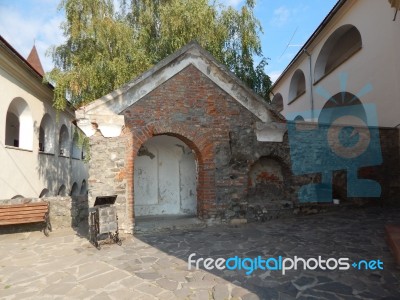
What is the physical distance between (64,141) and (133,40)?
7757mm

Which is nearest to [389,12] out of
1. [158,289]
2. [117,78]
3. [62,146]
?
[117,78]

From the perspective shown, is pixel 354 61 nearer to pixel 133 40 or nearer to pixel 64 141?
pixel 133 40

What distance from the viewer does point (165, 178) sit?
30.8ft

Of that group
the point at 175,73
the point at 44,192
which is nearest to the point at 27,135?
the point at 44,192

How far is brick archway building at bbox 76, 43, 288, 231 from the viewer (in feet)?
21.7

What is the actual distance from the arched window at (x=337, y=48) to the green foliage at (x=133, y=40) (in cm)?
291

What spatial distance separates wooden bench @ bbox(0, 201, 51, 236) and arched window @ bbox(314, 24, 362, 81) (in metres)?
12.0

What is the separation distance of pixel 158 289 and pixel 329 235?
3946mm

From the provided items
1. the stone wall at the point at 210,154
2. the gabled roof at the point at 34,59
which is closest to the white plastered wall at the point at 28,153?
the stone wall at the point at 210,154

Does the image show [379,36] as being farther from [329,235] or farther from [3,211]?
[3,211]

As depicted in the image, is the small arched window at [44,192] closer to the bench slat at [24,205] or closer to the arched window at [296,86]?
the bench slat at [24,205]

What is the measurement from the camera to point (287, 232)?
6375 mm

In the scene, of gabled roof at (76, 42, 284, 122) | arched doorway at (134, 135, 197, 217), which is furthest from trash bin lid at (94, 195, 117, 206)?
arched doorway at (134, 135, 197, 217)

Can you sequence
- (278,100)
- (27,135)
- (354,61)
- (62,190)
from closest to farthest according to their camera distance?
(354,61) → (27,135) → (62,190) → (278,100)
